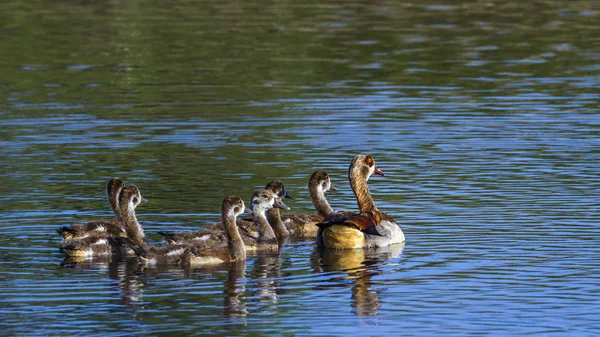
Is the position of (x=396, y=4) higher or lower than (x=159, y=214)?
higher

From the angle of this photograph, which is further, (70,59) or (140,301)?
(70,59)

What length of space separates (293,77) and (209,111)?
558cm

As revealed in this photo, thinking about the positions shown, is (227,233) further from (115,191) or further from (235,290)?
(235,290)

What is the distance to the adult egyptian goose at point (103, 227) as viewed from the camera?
1698 cm

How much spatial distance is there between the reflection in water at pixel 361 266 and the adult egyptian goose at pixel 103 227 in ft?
8.91

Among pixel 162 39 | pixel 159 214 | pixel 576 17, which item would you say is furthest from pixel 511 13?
pixel 159 214

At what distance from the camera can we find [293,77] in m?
34.7

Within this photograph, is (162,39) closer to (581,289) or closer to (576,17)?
(576,17)

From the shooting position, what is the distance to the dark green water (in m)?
14.1

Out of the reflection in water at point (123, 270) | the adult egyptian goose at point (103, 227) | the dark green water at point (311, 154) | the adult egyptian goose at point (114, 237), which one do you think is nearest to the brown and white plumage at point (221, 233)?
the adult egyptian goose at point (114, 237)

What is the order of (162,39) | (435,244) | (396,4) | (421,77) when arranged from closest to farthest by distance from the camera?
(435,244)
(421,77)
(162,39)
(396,4)

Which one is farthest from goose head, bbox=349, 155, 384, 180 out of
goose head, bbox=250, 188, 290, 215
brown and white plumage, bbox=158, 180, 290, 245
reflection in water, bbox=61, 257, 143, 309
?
reflection in water, bbox=61, 257, 143, 309

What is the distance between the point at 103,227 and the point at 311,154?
314 inches

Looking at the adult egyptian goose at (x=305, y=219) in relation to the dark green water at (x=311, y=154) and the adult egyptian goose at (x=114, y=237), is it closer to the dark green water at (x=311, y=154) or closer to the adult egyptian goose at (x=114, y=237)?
the dark green water at (x=311, y=154)
